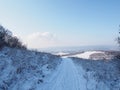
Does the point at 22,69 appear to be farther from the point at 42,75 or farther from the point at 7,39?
the point at 7,39

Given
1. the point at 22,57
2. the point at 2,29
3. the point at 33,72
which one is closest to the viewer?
the point at 33,72

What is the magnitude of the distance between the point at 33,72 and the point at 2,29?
10335mm

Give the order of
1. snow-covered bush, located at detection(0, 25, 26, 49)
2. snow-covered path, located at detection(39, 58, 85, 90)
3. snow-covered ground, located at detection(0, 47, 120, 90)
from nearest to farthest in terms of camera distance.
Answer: snow-covered path, located at detection(39, 58, 85, 90) < snow-covered ground, located at detection(0, 47, 120, 90) < snow-covered bush, located at detection(0, 25, 26, 49)

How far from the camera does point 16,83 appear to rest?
55.5 feet

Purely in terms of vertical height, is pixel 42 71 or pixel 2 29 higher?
pixel 2 29

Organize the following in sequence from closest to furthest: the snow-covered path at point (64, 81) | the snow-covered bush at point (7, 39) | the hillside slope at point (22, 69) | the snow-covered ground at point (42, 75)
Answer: the snow-covered path at point (64, 81) < the hillside slope at point (22, 69) < the snow-covered ground at point (42, 75) < the snow-covered bush at point (7, 39)

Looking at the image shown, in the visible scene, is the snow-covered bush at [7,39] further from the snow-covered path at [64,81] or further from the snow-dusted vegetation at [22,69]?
the snow-covered path at [64,81]

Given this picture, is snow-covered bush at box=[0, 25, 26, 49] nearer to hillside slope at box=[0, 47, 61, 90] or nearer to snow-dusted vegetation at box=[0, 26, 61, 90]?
snow-dusted vegetation at box=[0, 26, 61, 90]

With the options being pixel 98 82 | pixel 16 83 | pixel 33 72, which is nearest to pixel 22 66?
pixel 33 72

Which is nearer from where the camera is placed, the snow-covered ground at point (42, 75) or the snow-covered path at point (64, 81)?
the snow-covered path at point (64, 81)

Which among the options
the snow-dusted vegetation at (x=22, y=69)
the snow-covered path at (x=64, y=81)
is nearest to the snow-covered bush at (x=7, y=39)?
the snow-dusted vegetation at (x=22, y=69)

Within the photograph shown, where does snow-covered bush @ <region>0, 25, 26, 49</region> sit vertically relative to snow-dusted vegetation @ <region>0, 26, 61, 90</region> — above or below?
above

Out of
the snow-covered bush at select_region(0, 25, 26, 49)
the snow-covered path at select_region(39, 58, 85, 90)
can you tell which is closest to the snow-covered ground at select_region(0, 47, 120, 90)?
the snow-covered path at select_region(39, 58, 85, 90)

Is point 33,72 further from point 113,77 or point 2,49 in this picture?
point 113,77
